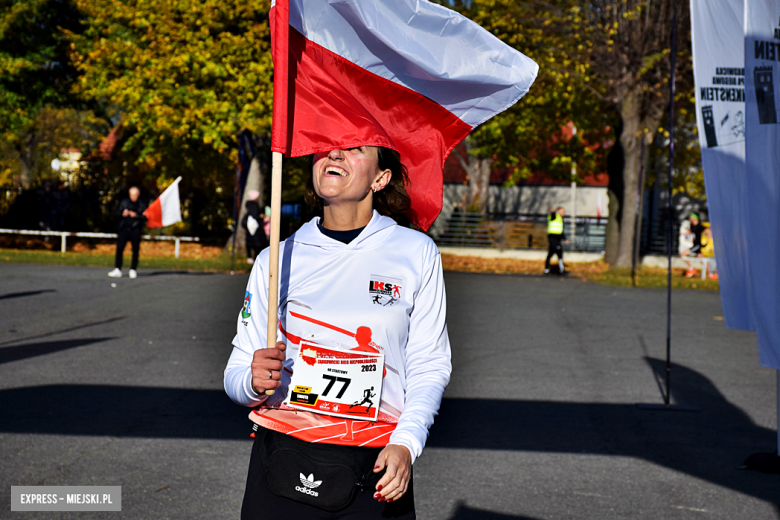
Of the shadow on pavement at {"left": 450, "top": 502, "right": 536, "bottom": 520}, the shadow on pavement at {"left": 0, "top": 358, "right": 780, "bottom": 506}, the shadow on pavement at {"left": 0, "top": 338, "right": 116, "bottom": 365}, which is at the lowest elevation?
the shadow on pavement at {"left": 450, "top": 502, "right": 536, "bottom": 520}

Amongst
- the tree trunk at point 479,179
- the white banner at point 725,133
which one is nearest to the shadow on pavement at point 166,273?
the white banner at point 725,133

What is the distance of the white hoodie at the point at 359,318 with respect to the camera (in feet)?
8.57

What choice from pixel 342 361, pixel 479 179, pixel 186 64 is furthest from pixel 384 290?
pixel 479 179

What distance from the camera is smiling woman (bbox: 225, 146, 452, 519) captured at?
8.43 ft

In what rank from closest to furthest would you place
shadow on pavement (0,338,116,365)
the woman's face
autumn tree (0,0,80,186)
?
the woman's face < shadow on pavement (0,338,116,365) < autumn tree (0,0,80,186)

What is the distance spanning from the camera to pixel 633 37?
22.9 meters

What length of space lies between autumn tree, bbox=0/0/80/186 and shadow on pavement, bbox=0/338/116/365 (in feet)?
60.5

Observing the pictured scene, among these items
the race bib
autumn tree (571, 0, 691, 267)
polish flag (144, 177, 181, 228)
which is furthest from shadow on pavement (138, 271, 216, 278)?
the race bib

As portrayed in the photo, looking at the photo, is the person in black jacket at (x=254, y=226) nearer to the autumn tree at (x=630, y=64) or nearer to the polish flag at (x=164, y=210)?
the polish flag at (x=164, y=210)

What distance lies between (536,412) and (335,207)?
4.91 m

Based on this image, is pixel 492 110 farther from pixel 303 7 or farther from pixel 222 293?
pixel 222 293

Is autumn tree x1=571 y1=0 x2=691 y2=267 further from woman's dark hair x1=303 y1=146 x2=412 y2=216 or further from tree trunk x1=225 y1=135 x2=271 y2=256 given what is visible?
woman's dark hair x1=303 y1=146 x2=412 y2=216

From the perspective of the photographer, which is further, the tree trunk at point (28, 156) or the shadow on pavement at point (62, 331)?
the tree trunk at point (28, 156)

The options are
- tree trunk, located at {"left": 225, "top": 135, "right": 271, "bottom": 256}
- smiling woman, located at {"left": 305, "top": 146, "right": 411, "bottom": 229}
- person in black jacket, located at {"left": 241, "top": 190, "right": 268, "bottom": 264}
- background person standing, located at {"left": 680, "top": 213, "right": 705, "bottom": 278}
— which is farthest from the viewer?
tree trunk, located at {"left": 225, "top": 135, "right": 271, "bottom": 256}
